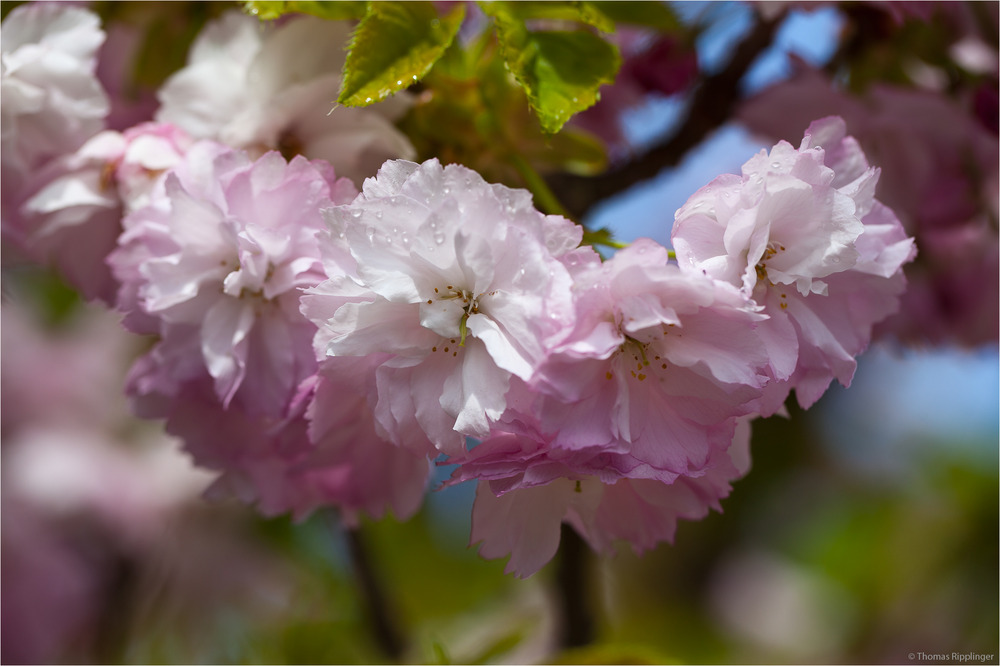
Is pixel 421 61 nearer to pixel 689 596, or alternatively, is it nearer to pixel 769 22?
pixel 769 22

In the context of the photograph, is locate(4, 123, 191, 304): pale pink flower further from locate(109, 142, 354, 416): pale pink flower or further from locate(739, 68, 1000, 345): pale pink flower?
locate(739, 68, 1000, 345): pale pink flower

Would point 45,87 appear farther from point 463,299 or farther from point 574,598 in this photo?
point 574,598

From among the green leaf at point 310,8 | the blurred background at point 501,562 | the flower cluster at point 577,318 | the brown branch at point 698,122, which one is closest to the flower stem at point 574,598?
the blurred background at point 501,562

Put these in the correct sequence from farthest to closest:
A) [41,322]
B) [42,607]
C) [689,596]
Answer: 1. [689,596]
2. [41,322]
3. [42,607]

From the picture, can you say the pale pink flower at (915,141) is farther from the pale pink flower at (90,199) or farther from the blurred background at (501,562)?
the pale pink flower at (90,199)

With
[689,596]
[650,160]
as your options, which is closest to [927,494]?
[689,596]

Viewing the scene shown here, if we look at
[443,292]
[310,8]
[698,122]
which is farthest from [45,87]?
[698,122]

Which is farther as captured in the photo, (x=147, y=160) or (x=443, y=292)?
(x=147, y=160)
